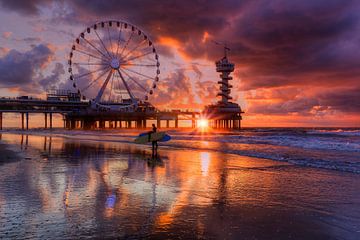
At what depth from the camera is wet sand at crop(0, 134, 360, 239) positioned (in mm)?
5703

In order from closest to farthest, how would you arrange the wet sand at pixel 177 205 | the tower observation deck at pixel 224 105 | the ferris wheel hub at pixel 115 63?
the wet sand at pixel 177 205 → the ferris wheel hub at pixel 115 63 → the tower observation deck at pixel 224 105

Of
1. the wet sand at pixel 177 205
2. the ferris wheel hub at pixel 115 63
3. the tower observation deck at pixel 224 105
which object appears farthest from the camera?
the tower observation deck at pixel 224 105

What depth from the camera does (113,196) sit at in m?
8.30

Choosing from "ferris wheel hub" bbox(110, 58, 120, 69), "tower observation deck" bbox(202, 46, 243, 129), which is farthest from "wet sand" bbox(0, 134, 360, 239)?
"tower observation deck" bbox(202, 46, 243, 129)

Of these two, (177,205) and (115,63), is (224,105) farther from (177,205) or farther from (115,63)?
(177,205)

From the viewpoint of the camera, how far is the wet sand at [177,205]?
570cm

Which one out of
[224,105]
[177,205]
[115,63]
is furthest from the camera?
[224,105]

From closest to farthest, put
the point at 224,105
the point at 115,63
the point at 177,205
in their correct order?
the point at 177,205 < the point at 115,63 < the point at 224,105

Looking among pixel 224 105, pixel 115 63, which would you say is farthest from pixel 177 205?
pixel 224 105

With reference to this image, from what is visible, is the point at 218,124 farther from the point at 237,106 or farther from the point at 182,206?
the point at 182,206

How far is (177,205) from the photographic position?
7.46m

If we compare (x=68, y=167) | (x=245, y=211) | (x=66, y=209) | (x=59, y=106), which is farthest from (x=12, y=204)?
(x=59, y=106)

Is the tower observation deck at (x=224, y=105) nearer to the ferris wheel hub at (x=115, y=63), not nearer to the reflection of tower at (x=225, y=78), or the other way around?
the reflection of tower at (x=225, y=78)

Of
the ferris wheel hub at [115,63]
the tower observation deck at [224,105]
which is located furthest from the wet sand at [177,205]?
the tower observation deck at [224,105]
